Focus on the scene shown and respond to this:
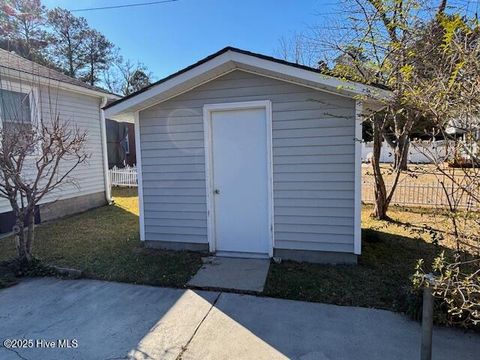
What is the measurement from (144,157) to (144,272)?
2.00 metres

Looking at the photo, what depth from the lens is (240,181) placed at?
4844 mm

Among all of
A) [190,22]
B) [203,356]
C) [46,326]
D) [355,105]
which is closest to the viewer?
[203,356]

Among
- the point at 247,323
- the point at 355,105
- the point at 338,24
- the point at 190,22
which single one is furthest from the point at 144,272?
the point at 190,22

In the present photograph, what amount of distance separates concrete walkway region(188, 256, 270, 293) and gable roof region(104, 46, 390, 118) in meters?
2.76

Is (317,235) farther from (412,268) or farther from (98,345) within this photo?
(98,345)

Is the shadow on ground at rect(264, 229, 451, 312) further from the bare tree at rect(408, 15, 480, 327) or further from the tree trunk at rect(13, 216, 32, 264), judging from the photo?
the tree trunk at rect(13, 216, 32, 264)

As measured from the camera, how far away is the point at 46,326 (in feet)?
9.87

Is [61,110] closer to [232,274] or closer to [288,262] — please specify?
[232,274]

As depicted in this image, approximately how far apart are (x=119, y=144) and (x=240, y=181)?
15128 millimetres

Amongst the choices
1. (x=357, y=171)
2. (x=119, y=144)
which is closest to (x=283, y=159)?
(x=357, y=171)

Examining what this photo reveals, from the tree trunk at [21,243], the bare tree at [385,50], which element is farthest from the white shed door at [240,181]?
the tree trunk at [21,243]

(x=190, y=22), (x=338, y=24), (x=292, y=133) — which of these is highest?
(x=190, y=22)

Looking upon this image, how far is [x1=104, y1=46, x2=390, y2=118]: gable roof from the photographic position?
3.98 m

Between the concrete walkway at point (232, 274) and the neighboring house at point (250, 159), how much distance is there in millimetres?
279
